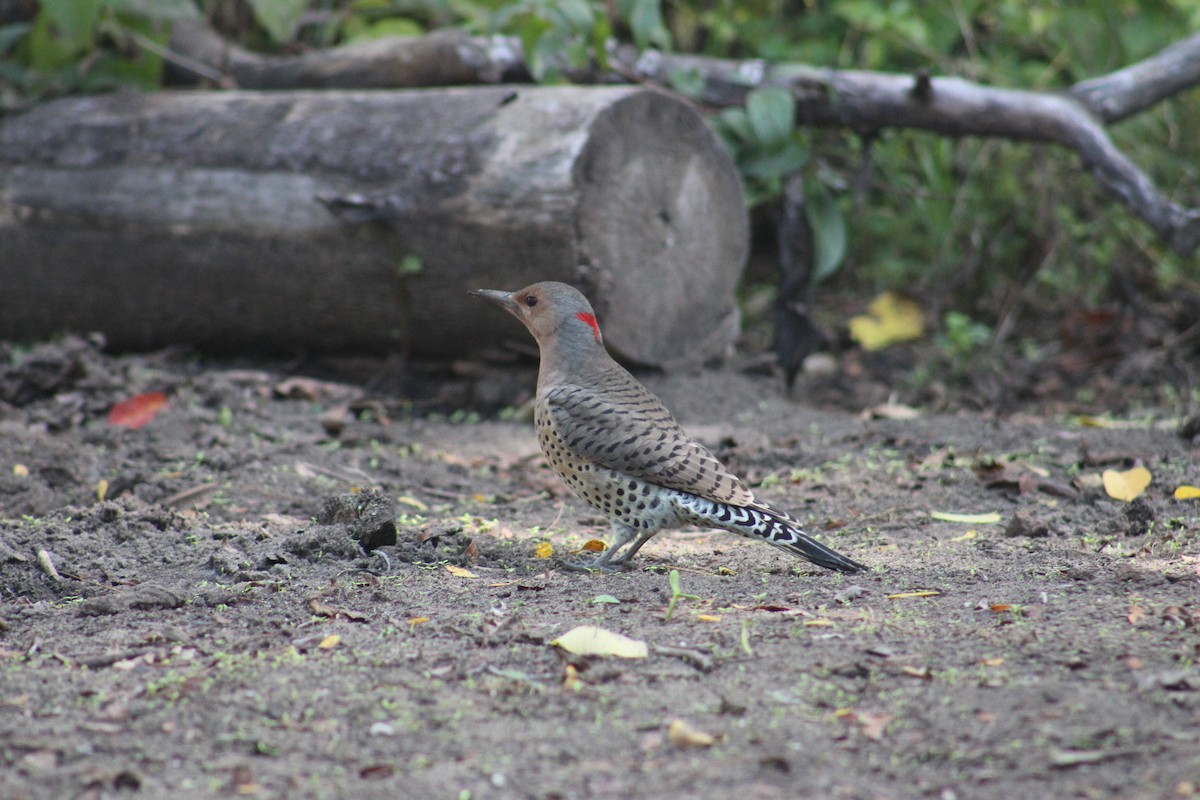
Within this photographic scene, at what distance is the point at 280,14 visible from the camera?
8.03 metres

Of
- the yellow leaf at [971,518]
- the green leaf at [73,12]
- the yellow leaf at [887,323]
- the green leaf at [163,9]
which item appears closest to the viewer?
the yellow leaf at [971,518]

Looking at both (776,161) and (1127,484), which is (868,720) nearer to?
(1127,484)

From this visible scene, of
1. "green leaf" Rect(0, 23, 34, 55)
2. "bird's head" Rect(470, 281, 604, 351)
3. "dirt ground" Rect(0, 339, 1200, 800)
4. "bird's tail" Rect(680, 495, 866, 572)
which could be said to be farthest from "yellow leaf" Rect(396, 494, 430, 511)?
"green leaf" Rect(0, 23, 34, 55)

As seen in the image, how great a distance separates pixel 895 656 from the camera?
10.3 feet

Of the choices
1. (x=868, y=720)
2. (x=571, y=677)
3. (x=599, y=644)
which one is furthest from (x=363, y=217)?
(x=868, y=720)

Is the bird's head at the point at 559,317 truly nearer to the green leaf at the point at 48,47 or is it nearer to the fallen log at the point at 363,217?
the fallen log at the point at 363,217

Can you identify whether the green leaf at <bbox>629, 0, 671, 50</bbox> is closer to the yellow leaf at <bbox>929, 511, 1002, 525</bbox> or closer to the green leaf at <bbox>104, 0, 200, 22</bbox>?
the green leaf at <bbox>104, 0, 200, 22</bbox>

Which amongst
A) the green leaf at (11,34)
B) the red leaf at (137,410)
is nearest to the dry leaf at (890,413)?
the red leaf at (137,410)

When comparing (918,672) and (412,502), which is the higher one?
(918,672)

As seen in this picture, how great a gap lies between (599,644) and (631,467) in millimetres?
1259

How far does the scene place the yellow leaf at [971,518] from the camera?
15.7 feet

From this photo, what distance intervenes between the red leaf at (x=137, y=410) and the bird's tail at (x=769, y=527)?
3068 millimetres

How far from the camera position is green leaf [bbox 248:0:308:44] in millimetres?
7977

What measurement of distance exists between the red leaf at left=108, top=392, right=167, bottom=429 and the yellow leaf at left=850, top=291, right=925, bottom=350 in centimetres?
472
